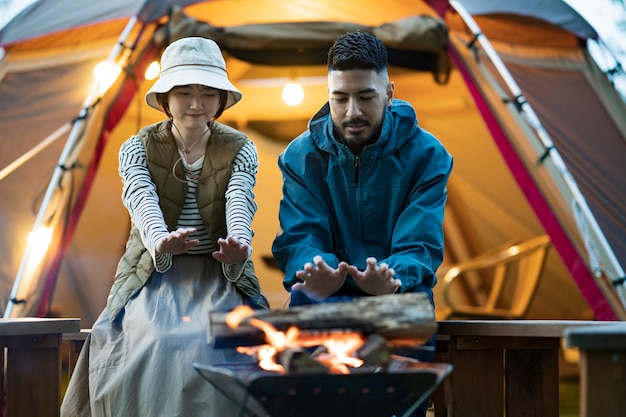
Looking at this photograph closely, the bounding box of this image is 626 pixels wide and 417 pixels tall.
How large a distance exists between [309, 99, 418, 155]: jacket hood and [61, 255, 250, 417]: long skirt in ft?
1.24

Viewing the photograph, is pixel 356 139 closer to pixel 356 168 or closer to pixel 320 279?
pixel 356 168

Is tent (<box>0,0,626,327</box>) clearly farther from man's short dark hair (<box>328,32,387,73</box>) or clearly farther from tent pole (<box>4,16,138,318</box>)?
man's short dark hair (<box>328,32,387,73</box>)

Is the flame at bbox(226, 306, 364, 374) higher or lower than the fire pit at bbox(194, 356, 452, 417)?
higher

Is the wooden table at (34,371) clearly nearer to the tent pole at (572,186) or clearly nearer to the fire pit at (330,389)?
the fire pit at (330,389)

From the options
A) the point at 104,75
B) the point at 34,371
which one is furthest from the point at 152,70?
the point at 34,371

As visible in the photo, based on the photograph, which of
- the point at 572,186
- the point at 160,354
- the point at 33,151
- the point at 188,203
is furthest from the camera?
the point at 33,151

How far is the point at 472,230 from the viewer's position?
5492mm

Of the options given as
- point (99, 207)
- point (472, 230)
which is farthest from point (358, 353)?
point (472, 230)

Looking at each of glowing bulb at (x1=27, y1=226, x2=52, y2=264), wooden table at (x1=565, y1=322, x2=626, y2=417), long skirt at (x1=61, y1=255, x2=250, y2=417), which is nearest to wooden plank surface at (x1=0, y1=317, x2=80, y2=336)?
long skirt at (x1=61, y1=255, x2=250, y2=417)

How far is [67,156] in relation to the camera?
377 cm

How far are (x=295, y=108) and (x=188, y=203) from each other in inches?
120

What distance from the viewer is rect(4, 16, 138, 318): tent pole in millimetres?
3578

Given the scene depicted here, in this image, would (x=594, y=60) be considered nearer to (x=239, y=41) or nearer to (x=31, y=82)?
(x=239, y=41)

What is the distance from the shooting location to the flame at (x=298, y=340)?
63.1 inches
